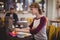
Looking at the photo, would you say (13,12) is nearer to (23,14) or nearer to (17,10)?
(17,10)

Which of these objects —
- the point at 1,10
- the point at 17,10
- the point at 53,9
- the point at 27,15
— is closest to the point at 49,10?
the point at 53,9

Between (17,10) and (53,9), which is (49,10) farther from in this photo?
(17,10)

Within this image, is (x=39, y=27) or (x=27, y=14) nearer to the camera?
(x=39, y=27)

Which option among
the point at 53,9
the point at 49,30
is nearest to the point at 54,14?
the point at 53,9

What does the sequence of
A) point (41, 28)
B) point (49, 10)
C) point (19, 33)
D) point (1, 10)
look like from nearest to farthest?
point (41, 28), point (19, 33), point (1, 10), point (49, 10)

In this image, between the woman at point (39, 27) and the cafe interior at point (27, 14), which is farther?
the cafe interior at point (27, 14)

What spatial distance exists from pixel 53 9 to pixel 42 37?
1.45 m

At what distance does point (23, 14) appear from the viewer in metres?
2.64

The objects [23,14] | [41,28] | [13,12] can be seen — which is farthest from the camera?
[23,14]

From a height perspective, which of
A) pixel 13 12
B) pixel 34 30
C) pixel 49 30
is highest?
pixel 13 12

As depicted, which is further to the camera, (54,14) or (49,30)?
(54,14)

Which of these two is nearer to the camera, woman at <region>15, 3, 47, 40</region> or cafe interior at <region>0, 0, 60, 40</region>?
woman at <region>15, 3, 47, 40</region>

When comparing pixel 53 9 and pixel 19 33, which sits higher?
pixel 53 9

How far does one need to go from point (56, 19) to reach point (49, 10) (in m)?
0.25
